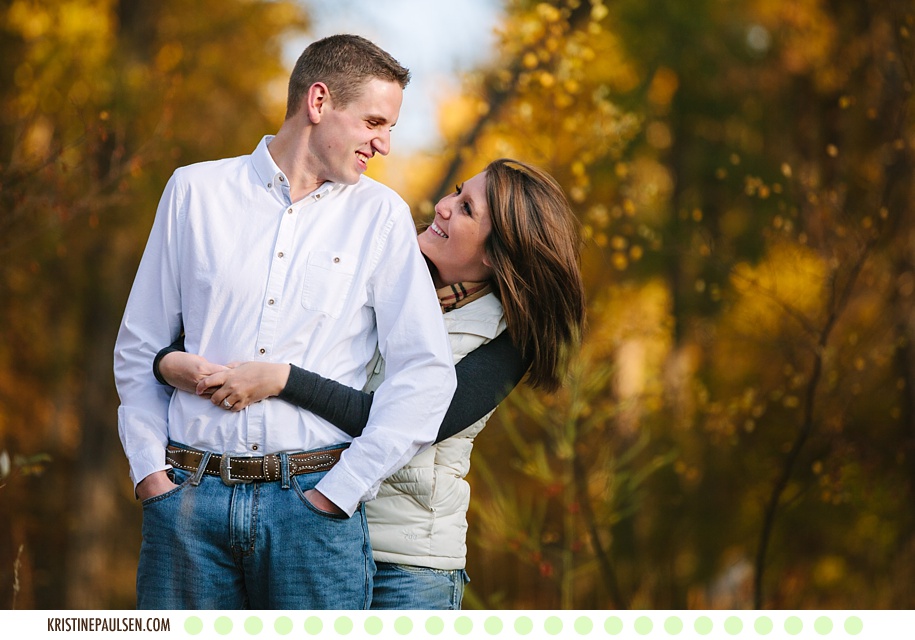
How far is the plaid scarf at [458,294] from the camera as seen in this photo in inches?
109

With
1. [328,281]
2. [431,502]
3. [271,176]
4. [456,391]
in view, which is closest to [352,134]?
[271,176]

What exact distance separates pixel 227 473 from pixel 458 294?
87 centimetres

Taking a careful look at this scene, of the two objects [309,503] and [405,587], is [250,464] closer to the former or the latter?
[309,503]

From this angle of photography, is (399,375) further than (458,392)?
No

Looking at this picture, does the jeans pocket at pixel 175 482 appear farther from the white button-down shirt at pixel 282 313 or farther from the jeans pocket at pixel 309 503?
the jeans pocket at pixel 309 503

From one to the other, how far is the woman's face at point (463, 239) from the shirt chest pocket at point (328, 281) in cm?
54

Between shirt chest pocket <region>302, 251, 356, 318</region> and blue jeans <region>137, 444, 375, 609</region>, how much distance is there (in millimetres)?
378

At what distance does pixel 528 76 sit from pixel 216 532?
140 inches

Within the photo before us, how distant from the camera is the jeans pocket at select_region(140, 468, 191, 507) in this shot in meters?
2.24

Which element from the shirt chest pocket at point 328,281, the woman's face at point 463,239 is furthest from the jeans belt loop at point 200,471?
the woman's face at point 463,239
